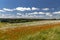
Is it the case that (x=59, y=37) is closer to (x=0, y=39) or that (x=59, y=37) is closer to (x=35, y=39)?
(x=35, y=39)

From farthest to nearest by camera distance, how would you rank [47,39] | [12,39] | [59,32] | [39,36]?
[12,39], [59,32], [39,36], [47,39]

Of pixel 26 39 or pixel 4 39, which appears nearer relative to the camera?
pixel 26 39

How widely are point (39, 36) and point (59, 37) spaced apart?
55.7 inches

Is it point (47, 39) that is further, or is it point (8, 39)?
point (8, 39)

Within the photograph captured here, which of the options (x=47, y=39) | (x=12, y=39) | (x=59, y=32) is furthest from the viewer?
(x=12, y=39)

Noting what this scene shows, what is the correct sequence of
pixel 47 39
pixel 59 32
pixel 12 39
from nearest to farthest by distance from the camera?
1. pixel 47 39
2. pixel 59 32
3. pixel 12 39

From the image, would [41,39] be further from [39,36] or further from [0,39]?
[0,39]

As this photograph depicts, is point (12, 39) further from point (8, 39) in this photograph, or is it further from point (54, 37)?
point (54, 37)

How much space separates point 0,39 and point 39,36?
541 cm

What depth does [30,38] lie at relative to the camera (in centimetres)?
1495

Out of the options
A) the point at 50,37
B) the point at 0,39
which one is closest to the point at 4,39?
the point at 0,39

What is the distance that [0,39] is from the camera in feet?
64.1

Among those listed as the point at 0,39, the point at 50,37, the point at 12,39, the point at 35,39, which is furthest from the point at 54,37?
the point at 0,39

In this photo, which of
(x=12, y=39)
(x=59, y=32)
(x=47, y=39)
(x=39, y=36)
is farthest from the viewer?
(x=12, y=39)
